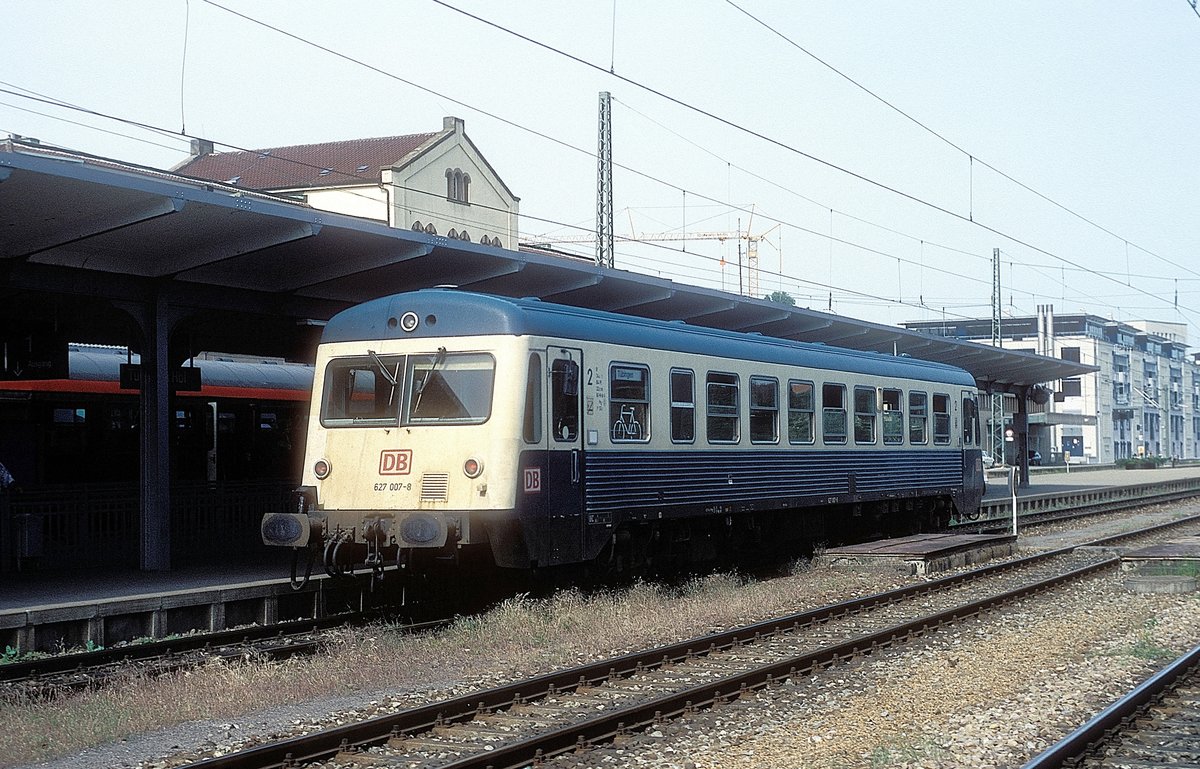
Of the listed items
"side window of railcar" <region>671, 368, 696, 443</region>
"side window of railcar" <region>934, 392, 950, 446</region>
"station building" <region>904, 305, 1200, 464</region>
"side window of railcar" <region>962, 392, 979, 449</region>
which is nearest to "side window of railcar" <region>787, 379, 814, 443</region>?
"side window of railcar" <region>671, 368, 696, 443</region>

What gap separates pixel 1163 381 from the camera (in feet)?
379

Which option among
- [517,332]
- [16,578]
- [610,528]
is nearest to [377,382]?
[517,332]

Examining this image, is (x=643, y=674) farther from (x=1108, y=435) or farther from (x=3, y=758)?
(x=1108, y=435)

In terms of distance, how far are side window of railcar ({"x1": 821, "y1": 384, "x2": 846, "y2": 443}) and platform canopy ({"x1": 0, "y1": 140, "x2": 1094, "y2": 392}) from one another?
7.75ft

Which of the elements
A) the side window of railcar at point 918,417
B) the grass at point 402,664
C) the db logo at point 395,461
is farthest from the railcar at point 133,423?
the side window of railcar at point 918,417

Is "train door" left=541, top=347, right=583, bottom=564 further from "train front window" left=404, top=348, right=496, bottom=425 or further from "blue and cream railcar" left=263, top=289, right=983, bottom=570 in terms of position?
"train front window" left=404, top=348, right=496, bottom=425

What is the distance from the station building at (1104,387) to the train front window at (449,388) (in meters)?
73.5

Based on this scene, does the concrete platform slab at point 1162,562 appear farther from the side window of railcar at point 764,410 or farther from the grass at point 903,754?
the grass at point 903,754

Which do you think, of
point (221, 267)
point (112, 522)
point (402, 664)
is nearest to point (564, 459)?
point (402, 664)

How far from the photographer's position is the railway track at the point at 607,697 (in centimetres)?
779

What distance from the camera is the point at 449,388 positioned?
42.8 ft

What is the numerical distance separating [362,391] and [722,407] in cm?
479

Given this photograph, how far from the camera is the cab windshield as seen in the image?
12.9 m

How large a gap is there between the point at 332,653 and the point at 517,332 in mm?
3582
